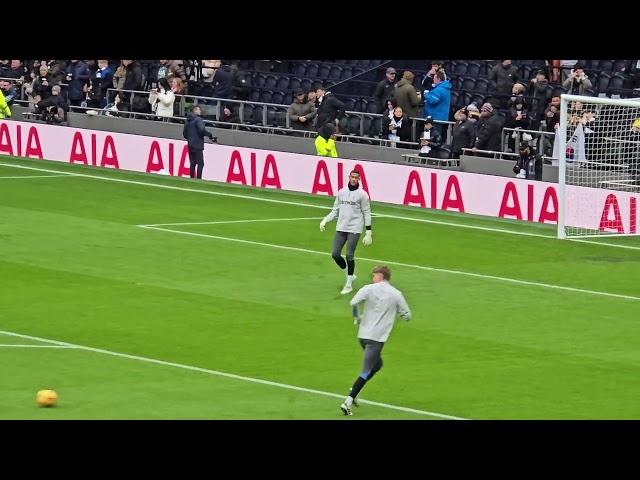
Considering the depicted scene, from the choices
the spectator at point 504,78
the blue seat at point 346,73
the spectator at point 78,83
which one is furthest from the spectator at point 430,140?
the spectator at point 78,83

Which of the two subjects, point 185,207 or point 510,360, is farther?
point 185,207

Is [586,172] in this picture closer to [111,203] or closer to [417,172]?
[417,172]

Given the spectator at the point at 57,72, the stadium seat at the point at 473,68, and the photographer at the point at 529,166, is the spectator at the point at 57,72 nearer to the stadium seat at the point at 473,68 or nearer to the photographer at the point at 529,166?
the stadium seat at the point at 473,68

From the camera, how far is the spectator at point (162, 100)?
50.6 meters

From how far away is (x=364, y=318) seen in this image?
20531mm

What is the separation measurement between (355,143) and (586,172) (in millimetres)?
9937

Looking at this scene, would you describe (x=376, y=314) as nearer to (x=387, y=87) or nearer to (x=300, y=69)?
(x=387, y=87)

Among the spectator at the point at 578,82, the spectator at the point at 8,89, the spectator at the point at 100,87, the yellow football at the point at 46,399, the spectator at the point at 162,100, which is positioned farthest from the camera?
the spectator at the point at 8,89

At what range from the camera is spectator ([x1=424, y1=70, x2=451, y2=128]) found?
43.5 m

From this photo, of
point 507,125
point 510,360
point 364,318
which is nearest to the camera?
point 364,318

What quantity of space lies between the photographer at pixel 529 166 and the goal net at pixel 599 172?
6.57 feet

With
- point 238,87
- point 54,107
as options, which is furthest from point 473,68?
point 54,107

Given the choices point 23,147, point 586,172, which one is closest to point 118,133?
point 23,147

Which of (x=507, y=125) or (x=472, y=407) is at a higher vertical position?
(x=507, y=125)
